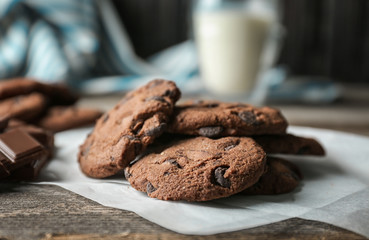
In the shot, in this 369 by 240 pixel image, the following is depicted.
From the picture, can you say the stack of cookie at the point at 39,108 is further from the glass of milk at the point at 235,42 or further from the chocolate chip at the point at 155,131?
the glass of milk at the point at 235,42

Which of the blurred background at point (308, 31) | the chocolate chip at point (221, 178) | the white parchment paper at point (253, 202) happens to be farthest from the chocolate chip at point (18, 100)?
the blurred background at point (308, 31)

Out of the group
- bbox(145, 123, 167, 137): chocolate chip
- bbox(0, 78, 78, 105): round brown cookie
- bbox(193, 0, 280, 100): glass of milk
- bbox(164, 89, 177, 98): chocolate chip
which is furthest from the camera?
bbox(193, 0, 280, 100): glass of milk

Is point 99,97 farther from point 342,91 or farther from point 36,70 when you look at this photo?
point 342,91

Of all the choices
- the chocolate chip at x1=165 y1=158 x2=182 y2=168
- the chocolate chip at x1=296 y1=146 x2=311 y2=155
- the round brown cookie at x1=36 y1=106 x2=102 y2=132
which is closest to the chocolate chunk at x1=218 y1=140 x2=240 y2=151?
the chocolate chip at x1=165 y1=158 x2=182 y2=168

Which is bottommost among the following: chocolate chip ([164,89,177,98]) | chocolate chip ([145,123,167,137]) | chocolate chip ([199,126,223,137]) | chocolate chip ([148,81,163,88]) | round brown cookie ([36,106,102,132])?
round brown cookie ([36,106,102,132])

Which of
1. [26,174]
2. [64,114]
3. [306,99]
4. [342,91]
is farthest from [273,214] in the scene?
[342,91]

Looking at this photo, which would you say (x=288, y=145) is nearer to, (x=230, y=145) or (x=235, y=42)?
(x=230, y=145)

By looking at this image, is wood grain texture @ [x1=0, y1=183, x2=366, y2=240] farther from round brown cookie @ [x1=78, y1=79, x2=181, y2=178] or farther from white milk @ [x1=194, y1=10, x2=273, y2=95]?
white milk @ [x1=194, y1=10, x2=273, y2=95]
